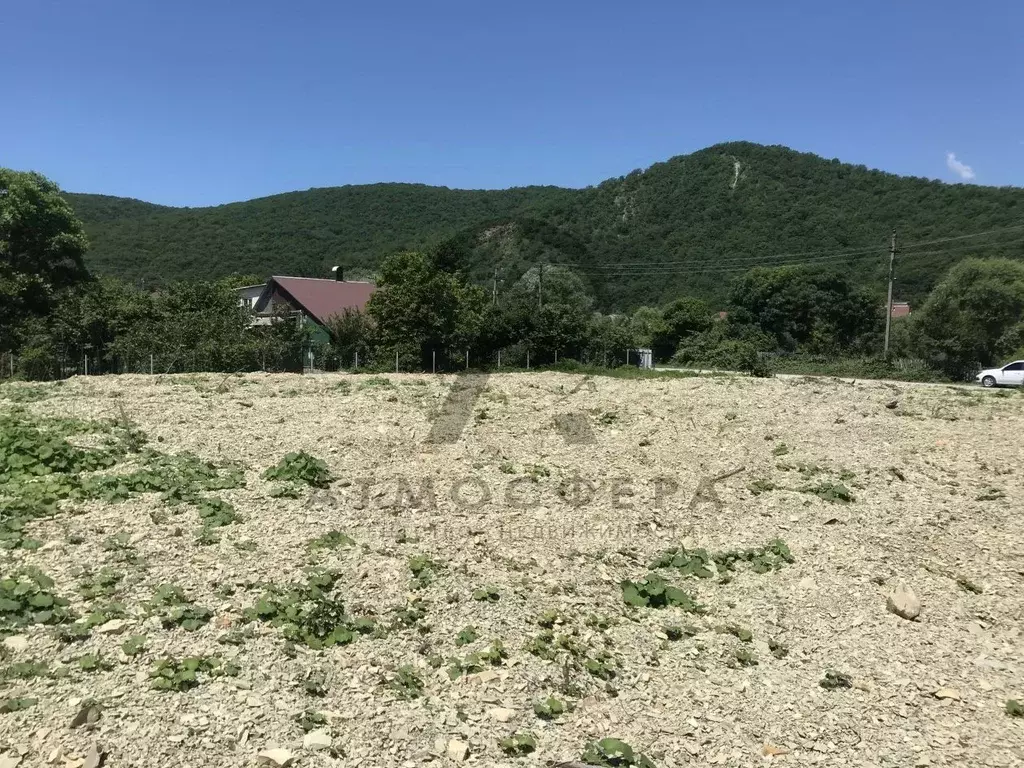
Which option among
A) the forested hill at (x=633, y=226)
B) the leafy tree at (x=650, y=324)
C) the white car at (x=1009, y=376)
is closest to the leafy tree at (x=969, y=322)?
the white car at (x=1009, y=376)

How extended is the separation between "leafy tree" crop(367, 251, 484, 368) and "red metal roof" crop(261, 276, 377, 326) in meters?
5.87

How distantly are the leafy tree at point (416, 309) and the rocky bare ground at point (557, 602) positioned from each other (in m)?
15.0

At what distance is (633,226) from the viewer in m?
66.3

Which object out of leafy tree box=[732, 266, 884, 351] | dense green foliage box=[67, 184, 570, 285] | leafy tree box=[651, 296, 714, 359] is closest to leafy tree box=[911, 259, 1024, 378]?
leafy tree box=[732, 266, 884, 351]

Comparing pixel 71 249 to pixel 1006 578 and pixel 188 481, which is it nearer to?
pixel 188 481

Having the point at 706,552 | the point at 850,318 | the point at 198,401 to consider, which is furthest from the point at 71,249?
the point at 850,318

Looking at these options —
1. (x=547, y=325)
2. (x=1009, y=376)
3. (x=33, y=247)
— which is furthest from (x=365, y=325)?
(x=1009, y=376)

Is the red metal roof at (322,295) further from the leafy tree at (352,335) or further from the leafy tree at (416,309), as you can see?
the leafy tree at (416,309)

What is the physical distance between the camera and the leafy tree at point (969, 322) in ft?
87.4

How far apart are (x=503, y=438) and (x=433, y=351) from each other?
15.9m

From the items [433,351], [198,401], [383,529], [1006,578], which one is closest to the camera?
[1006,578]

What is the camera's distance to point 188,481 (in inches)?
228

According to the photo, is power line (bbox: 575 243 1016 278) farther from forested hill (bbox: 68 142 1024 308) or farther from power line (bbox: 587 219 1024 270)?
forested hill (bbox: 68 142 1024 308)

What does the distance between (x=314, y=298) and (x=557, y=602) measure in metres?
28.8
